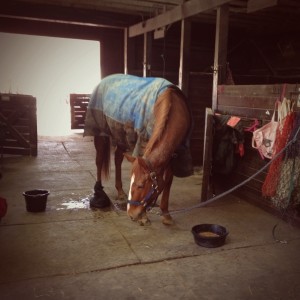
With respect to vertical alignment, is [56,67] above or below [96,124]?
above

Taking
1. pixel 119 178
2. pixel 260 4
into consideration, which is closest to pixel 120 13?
pixel 260 4

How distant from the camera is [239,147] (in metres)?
4.64

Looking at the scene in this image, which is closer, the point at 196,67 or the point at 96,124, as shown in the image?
the point at 96,124

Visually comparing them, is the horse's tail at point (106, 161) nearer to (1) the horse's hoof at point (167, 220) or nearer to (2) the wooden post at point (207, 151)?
(1) the horse's hoof at point (167, 220)

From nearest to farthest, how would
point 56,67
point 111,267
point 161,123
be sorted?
point 111,267 → point 161,123 → point 56,67

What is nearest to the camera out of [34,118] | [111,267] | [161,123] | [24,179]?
[111,267]

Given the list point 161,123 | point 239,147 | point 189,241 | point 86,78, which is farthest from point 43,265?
point 86,78

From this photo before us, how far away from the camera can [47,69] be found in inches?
882

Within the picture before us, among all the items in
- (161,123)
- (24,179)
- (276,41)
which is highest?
(276,41)

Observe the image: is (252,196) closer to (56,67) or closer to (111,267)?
(111,267)

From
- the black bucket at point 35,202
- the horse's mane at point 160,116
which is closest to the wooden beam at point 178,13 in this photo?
the horse's mane at point 160,116

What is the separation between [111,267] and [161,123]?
1.48m

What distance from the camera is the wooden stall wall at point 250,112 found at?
415 centimetres

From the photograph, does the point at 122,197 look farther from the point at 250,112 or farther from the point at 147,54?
the point at 147,54
